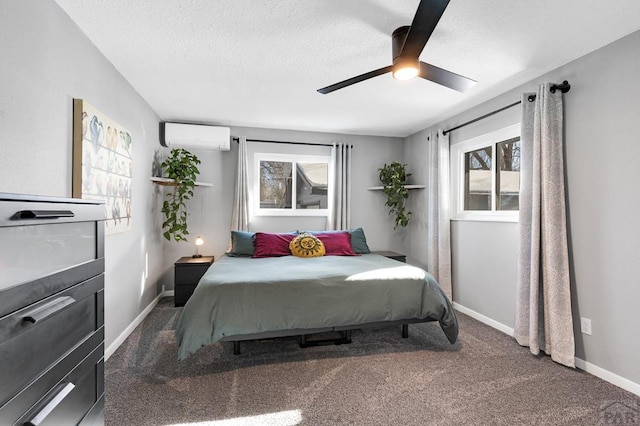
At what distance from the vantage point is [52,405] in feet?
3.08

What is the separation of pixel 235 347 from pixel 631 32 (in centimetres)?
367

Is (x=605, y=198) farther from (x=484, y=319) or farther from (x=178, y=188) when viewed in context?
(x=178, y=188)

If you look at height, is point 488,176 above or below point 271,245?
above

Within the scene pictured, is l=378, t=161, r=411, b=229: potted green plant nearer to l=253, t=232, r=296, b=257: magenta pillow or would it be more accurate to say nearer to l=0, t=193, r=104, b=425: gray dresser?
l=253, t=232, r=296, b=257: magenta pillow

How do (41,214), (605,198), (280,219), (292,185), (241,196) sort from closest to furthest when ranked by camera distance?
(41,214)
(605,198)
(241,196)
(280,219)
(292,185)

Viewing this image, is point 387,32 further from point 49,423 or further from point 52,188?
point 49,423

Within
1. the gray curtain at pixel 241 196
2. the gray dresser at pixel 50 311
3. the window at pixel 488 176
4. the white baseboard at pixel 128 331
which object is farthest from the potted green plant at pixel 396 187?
the gray dresser at pixel 50 311

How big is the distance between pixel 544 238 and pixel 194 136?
399 cm

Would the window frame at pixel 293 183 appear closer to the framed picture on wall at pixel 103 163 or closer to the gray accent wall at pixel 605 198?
the framed picture on wall at pixel 103 163

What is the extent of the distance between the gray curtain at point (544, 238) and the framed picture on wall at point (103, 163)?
3.37m

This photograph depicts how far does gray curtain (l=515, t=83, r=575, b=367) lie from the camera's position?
243cm

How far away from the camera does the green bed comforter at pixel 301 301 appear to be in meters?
2.27

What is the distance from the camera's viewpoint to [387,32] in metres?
2.12

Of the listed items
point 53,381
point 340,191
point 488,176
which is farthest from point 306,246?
point 53,381
